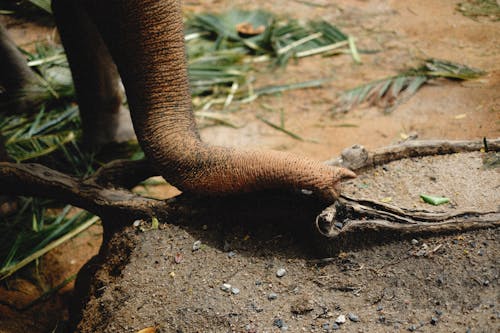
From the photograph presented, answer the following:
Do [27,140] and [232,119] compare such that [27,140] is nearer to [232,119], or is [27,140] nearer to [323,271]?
[232,119]

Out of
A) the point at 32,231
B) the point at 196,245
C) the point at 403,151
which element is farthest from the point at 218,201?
the point at 32,231

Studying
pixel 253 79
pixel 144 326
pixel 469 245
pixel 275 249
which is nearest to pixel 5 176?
pixel 144 326

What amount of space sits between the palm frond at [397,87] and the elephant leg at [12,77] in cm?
216

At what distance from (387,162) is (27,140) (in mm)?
2338

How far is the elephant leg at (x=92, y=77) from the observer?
2.84 metres

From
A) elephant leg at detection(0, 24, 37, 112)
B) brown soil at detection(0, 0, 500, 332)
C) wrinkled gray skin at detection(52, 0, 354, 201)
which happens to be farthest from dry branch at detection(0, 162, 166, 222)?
elephant leg at detection(0, 24, 37, 112)

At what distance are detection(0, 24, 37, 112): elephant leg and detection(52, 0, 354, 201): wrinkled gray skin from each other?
6.66 feet

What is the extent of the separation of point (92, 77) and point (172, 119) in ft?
4.55

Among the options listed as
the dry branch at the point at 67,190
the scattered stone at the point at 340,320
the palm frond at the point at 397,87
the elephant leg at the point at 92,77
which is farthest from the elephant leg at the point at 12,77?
the scattered stone at the point at 340,320

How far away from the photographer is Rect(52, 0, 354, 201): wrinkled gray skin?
1771 mm

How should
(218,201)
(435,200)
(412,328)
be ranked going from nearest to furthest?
(412,328), (435,200), (218,201)

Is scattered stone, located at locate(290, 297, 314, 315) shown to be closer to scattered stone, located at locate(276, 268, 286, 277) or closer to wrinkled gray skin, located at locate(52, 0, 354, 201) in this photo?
scattered stone, located at locate(276, 268, 286, 277)

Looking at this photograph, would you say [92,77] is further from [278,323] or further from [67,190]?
[278,323]

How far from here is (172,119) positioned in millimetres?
1928
